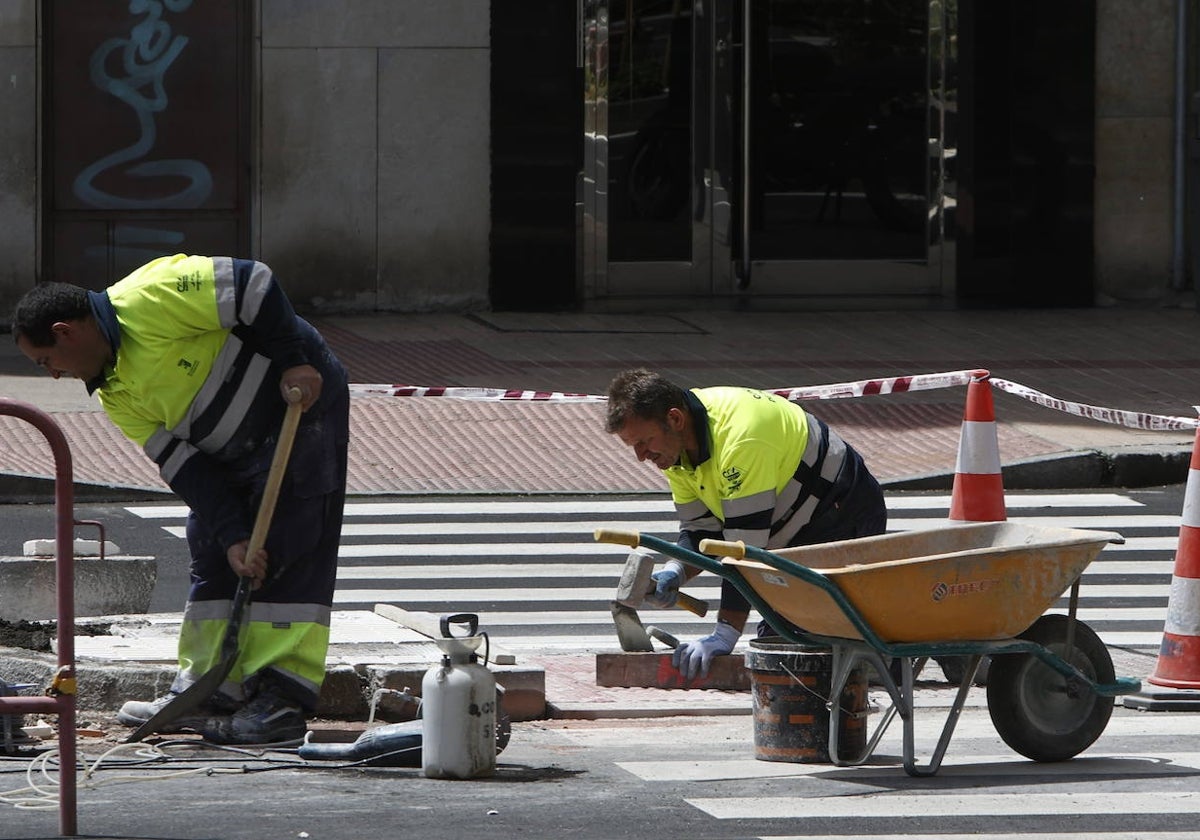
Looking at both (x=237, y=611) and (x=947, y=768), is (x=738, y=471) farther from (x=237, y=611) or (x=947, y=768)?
(x=237, y=611)

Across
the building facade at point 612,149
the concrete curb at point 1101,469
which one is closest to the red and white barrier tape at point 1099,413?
the concrete curb at point 1101,469

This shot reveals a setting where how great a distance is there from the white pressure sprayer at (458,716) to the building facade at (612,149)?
1067 centimetres

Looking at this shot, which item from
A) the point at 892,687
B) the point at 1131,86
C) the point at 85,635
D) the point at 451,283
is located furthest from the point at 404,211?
the point at 892,687

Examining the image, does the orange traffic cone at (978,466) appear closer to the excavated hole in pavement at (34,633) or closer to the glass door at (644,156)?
the excavated hole in pavement at (34,633)

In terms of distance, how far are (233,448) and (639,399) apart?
1224 millimetres

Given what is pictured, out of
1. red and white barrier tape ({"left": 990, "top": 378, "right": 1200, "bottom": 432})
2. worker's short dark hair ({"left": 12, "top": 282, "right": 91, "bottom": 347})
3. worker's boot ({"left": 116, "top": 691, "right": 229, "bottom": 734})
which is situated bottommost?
worker's boot ({"left": 116, "top": 691, "right": 229, "bottom": 734})

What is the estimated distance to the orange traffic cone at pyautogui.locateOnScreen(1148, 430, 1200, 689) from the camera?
8086 millimetres

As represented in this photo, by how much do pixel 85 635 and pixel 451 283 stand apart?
946 cm

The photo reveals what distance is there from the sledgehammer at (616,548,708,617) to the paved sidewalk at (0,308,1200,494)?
449 centimetres

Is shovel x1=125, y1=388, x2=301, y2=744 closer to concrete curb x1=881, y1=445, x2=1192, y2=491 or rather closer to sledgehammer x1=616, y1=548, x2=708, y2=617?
sledgehammer x1=616, y1=548, x2=708, y2=617

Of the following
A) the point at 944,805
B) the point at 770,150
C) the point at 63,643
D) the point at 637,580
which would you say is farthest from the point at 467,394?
the point at 63,643

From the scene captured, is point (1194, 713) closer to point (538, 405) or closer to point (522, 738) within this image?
point (522, 738)

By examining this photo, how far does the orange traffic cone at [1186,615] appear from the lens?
809 centimetres

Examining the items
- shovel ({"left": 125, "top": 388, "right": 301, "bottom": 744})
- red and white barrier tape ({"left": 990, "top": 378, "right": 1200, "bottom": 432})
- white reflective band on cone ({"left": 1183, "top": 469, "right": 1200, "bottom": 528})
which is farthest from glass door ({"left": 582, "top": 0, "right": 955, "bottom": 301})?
shovel ({"left": 125, "top": 388, "right": 301, "bottom": 744})
